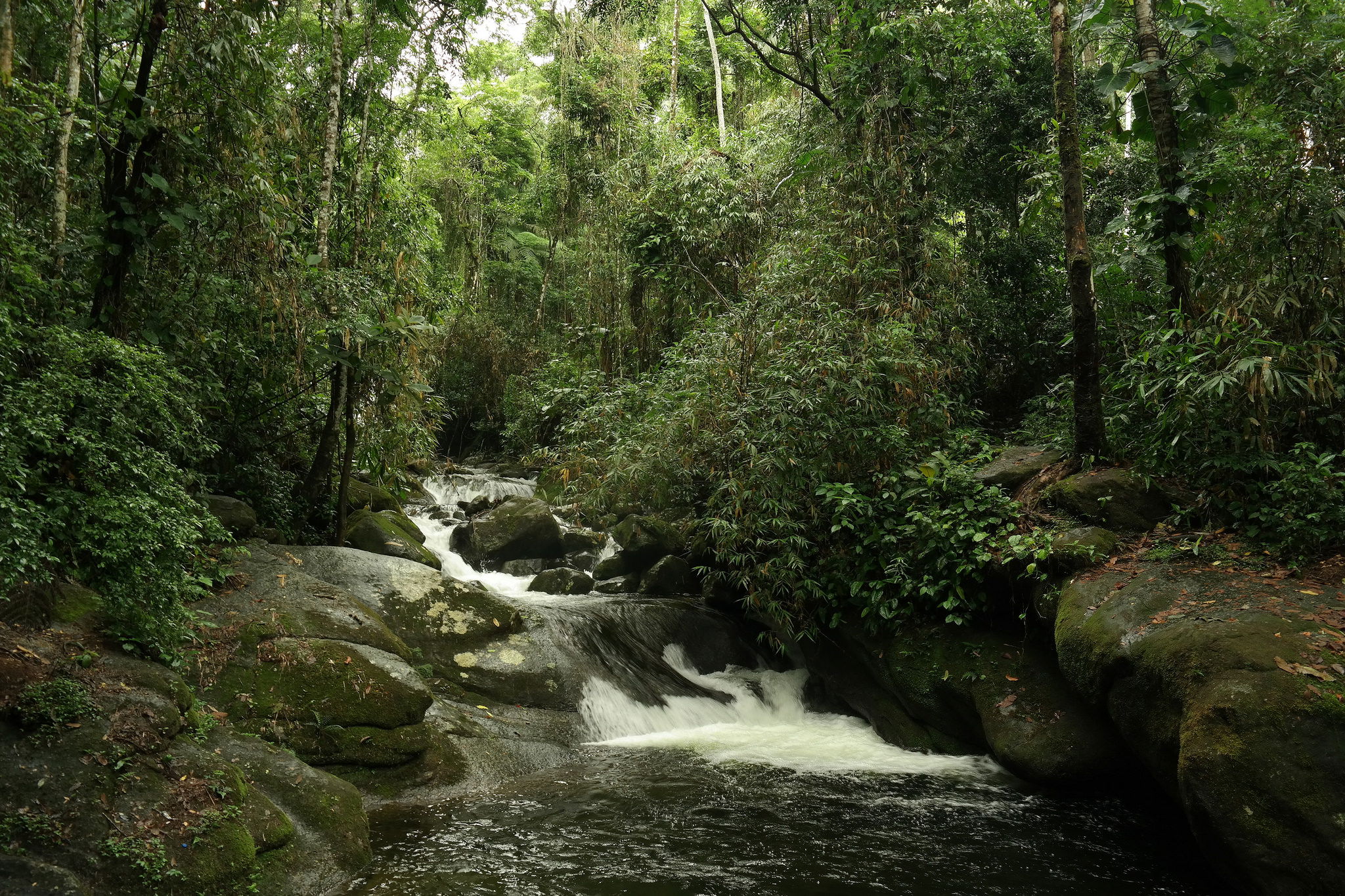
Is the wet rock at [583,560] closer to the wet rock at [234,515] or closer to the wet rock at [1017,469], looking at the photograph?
the wet rock at [234,515]

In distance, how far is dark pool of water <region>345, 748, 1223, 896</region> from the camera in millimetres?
5168

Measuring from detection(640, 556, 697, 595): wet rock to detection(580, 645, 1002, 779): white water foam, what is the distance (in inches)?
69.0

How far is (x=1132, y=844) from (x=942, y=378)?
6.06 metres

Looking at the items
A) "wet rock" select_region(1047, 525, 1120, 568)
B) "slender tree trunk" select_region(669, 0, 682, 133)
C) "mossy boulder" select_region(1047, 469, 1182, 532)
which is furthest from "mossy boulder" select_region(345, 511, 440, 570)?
"slender tree trunk" select_region(669, 0, 682, 133)

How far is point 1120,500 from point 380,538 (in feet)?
29.4

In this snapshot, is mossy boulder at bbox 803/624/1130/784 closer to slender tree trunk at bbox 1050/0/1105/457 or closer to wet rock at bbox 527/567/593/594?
slender tree trunk at bbox 1050/0/1105/457

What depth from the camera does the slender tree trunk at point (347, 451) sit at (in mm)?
9570

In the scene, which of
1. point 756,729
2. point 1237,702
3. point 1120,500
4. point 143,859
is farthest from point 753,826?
point 1120,500

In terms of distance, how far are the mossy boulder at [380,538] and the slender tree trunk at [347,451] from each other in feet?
1.53

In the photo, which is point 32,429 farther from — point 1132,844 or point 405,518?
point 405,518

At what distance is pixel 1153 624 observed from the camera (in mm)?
6258

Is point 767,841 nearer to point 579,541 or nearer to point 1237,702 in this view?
point 1237,702

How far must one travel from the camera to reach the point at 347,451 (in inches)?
384

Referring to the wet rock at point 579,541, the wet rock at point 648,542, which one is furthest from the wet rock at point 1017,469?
the wet rock at point 579,541
